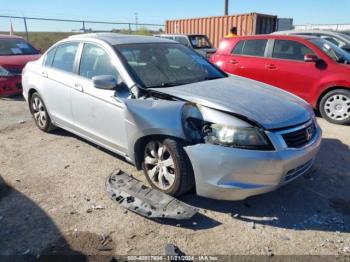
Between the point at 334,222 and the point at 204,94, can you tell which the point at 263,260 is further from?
the point at 204,94

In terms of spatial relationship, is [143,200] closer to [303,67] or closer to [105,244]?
[105,244]

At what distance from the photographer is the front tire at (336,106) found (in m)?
6.11

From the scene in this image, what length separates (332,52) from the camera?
21.2ft

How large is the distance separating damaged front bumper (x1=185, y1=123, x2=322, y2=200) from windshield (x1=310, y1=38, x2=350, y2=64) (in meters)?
4.04

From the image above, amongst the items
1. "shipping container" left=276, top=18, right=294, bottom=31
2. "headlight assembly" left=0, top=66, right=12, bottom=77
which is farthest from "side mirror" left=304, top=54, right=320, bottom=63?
"shipping container" left=276, top=18, right=294, bottom=31

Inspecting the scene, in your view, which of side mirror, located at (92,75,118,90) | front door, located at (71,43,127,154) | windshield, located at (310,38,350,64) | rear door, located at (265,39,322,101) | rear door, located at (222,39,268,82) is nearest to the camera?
side mirror, located at (92,75,118,90)

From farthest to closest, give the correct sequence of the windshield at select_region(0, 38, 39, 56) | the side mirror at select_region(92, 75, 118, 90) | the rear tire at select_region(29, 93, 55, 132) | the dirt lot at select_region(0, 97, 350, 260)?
the windshield at select_region(0, 38, 39, 56) < the rear tire at select_region(29, 93, 55, 132) < the side mirror at select_region(92, 75, 118, 90) < the dirt lot at select_region(0, 97, 350, 260)

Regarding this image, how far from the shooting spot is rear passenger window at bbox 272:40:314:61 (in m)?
6.66

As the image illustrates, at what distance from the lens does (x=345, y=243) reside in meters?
2.83

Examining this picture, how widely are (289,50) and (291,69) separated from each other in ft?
1.53

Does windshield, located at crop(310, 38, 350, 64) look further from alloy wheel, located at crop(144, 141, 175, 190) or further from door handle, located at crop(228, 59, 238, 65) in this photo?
alloy wheel, located at crop(144, 141, 175, 190)

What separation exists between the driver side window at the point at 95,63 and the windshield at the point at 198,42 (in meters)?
10.1

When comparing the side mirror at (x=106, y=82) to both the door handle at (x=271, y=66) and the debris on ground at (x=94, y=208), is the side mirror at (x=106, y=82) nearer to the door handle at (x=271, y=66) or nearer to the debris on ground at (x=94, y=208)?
the debris on ground at (x=94, y=208)

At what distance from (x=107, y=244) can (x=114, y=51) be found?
222cm
